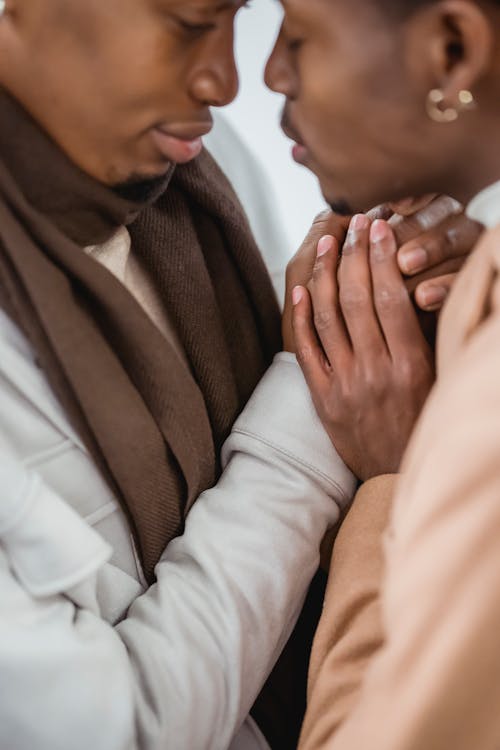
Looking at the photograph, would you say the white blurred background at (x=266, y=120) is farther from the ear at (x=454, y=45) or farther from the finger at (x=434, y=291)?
the ear at (x=454, y=45)

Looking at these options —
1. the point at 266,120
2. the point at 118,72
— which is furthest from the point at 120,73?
the point at 266,120

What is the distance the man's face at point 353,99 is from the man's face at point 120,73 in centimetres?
6

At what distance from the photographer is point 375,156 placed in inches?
27.1

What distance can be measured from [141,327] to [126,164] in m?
0.14

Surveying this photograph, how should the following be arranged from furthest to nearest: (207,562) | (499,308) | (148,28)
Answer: (207,562)
(148,28)
(499,308)

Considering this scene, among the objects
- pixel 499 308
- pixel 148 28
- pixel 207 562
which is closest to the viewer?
pixel 499 308

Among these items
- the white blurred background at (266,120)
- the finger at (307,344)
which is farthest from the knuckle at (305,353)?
the white blurred background at (266,120)

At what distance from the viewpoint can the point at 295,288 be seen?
2.83ft

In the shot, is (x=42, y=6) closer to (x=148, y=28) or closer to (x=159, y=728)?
(x=148, y=28)

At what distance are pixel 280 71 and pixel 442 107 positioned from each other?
0.44ft

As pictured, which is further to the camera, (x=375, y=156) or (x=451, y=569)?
(x=375, y=156)

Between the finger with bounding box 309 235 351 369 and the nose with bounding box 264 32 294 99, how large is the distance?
19 centimetres

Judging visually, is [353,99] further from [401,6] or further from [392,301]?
[392,301]

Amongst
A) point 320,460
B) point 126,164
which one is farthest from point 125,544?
point 126,164
